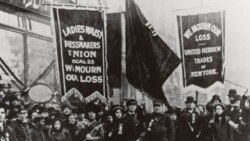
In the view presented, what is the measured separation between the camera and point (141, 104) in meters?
6.75

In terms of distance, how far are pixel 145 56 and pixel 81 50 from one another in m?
0.96

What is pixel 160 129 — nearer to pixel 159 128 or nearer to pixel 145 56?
pixel 159 128

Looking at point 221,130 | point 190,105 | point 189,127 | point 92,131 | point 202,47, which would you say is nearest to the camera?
point 92,131


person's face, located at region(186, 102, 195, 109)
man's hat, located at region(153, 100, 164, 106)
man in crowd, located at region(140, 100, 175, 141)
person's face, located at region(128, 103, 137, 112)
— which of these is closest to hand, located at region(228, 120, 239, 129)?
person's face, located at region(186, 102, 195, 109)

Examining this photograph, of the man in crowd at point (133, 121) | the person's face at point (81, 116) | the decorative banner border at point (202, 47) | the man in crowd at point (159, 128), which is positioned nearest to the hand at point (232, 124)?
the decorative banner border at point (202, 47)

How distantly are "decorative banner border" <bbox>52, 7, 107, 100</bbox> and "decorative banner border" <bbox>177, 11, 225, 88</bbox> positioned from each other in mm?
1327

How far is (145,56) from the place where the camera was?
664 cm

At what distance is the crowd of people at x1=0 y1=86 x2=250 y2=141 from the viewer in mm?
6090

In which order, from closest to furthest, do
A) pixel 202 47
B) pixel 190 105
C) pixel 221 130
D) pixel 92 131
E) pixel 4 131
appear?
pixel 4 131 < pixel 92 131 < pixel 221 130 < pixel 190 105 < pixel 202 47

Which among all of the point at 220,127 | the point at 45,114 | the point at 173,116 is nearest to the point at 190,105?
the point at 173,116

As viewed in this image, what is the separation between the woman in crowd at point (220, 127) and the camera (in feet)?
21.6

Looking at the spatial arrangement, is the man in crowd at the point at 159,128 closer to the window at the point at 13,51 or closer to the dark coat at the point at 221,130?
the dark coat at the point at 221,130

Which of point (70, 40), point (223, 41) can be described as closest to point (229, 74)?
point (223, 41)

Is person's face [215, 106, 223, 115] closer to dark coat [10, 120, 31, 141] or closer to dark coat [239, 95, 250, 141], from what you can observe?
dark coat [239, 95, 250, 141]
